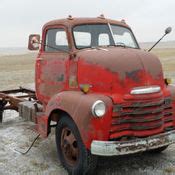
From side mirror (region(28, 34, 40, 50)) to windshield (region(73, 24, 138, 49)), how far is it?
674mm

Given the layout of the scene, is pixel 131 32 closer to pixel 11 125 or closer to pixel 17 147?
pixel 17 147

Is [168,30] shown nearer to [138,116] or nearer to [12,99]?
[138,116]

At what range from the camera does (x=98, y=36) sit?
279 inches

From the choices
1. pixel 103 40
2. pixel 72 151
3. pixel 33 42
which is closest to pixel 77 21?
pixel 103 40

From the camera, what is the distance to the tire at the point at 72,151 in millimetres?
5816

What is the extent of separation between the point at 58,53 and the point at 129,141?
2.32 meters

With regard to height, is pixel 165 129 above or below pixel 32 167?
above

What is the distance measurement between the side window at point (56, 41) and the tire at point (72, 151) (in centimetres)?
143

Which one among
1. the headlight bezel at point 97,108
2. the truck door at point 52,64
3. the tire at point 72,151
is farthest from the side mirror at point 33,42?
the headlight bezel at point 97,108

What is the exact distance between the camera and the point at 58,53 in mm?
7055

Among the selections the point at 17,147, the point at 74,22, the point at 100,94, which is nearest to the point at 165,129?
the point at 100,94

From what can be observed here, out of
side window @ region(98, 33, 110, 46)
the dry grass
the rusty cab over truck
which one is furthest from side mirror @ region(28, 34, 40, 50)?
the dry grass

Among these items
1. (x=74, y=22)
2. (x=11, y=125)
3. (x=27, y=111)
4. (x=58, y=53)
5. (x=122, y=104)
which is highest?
(x=74, y=22)

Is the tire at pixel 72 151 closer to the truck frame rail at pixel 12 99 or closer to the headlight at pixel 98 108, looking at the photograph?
the headlight at pixel 98 108
